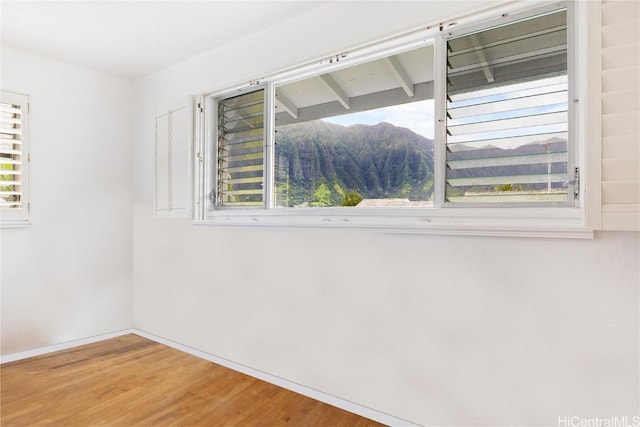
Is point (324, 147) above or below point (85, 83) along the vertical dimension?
below

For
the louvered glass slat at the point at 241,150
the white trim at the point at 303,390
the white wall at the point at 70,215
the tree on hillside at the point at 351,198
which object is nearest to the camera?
the white trim at the point at 303,390

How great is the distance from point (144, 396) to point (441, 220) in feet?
7.24

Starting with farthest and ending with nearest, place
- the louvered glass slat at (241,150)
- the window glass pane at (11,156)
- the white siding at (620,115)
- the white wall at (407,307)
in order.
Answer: the window glass pane at (11,156)
the louvered glass slat at (241,150)
the white wall at (407,307)
the white siding at (620,115)

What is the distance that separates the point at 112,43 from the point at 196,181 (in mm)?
1260

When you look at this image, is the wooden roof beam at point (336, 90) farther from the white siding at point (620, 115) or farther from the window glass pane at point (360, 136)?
the white siding at point (620, 115)

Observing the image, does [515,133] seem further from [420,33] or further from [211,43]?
[211,43]

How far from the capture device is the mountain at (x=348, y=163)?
2.19m

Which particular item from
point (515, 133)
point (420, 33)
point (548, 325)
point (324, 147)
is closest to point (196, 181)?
point (324, 147)

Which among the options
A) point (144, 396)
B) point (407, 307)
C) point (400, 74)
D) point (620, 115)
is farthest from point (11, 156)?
point (620, 115)

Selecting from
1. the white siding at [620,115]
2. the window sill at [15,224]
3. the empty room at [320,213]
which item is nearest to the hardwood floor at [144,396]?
the empty room at [320,213]

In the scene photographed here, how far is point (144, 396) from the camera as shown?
A: 2500 millimetres

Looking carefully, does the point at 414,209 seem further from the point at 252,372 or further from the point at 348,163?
the point at 252,372

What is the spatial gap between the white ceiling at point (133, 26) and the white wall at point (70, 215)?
0.33 m

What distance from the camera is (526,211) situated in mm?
1797
